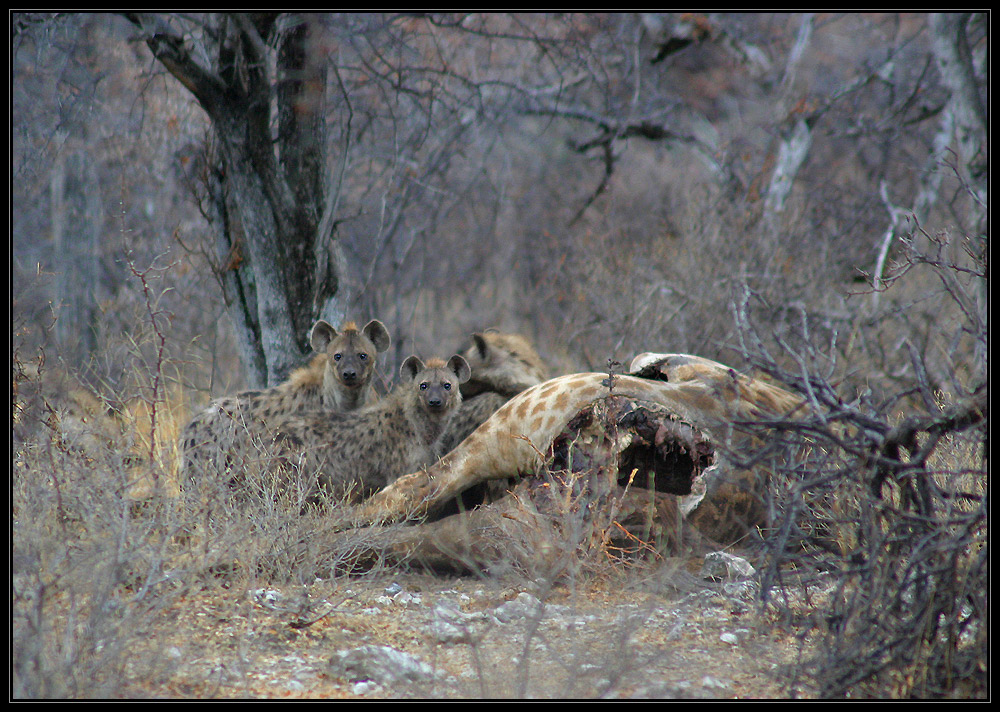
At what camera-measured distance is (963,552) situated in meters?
3.44

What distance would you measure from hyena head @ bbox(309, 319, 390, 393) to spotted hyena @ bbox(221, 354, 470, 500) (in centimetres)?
26

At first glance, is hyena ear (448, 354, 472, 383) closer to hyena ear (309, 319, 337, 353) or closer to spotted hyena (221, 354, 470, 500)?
spotted hyena (221, 354, 470, 500)

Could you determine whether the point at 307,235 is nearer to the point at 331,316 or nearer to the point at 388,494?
the point at 331,316

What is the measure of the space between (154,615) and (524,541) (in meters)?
1.74

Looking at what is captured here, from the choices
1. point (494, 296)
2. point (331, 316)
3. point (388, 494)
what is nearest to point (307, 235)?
point (331, 316)

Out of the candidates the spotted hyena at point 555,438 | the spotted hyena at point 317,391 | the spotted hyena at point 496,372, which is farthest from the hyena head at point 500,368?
the spotted hyena at point 555,438

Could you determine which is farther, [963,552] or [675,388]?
[675,388]

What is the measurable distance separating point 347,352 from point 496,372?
41.5 inches

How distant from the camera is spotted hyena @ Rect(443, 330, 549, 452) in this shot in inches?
241

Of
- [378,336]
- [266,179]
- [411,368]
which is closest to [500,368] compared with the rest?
[411,368]

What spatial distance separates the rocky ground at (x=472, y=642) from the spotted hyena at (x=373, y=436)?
0.85m

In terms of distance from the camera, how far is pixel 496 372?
638 cm

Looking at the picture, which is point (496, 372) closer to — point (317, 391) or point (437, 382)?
point (437, 382)

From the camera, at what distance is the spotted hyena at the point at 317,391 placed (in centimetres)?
544
